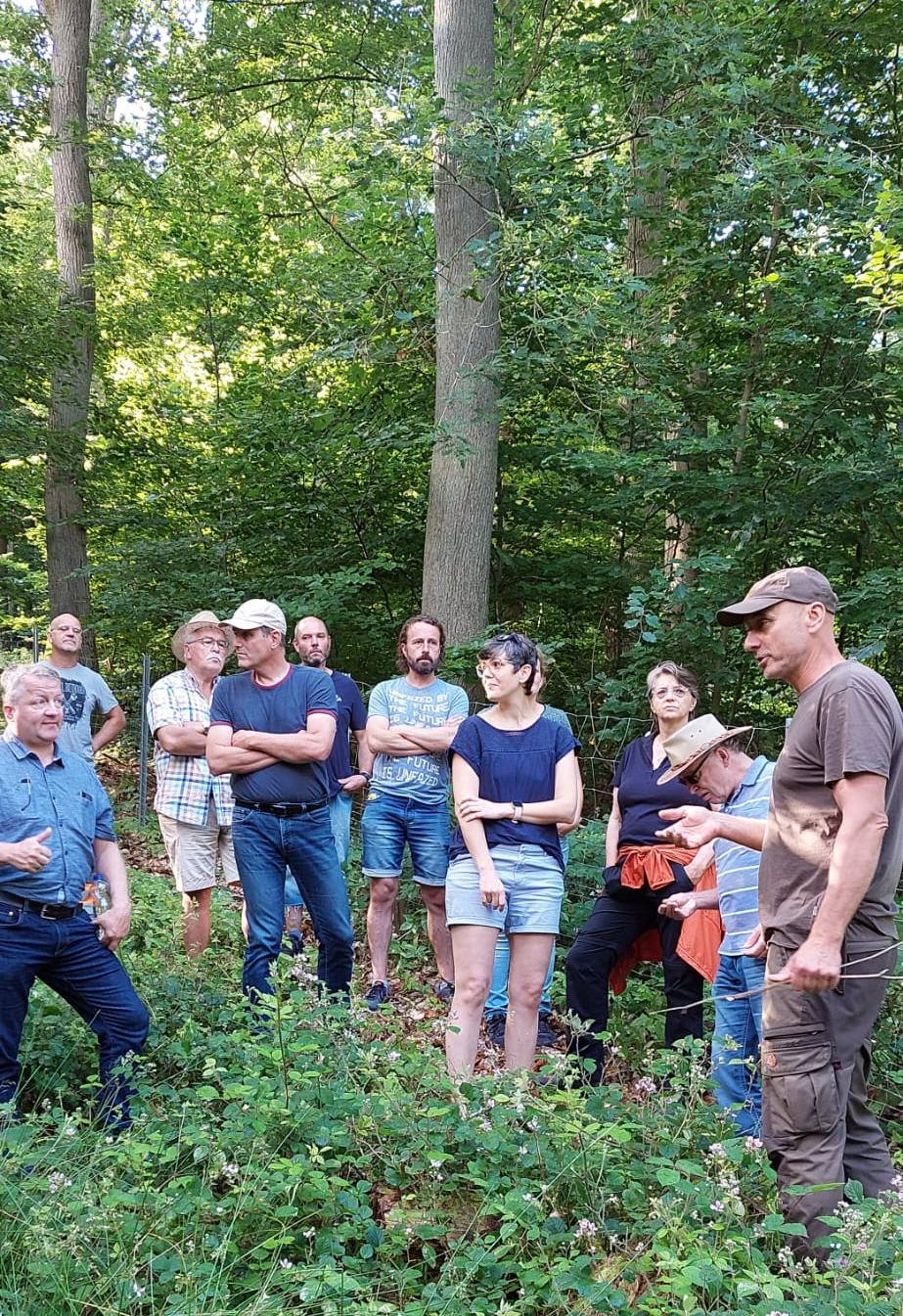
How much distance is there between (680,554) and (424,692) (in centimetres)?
355

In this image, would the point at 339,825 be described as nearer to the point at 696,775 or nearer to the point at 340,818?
the point at 340,818

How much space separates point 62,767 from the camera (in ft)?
13.0

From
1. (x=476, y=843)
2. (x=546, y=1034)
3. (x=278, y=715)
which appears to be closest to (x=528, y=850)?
(x=476, y=843)

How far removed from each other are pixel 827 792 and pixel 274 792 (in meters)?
2.64

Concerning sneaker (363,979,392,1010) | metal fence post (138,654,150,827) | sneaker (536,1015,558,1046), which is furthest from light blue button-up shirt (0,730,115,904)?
metal fence post (138,654,150,827)

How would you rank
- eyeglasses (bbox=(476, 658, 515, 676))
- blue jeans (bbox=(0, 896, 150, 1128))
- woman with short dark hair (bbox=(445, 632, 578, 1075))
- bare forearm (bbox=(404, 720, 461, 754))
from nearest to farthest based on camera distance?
blue jeans (bbox=(0, 896, 150, 1128)), woman with short dark hair (bbox=(445, 632, 578, 1075)), eyeglasses (bbox=(476, 658, 515, 676)), bare forearm (bbox=(404, 720, 461, 754))

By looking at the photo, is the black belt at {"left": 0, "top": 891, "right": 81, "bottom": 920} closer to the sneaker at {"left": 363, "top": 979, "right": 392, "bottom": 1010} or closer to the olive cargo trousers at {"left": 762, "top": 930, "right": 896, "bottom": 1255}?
the sneaker at {"left": 363, "top": 979, "right": 392, "bottom": 1010}

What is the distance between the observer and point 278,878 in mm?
4801

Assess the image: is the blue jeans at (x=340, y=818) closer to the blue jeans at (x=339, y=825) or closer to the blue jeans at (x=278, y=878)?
the blue jeans at (x=339, y=825)

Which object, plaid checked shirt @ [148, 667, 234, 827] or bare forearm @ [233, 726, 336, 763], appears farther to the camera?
plaid checked shirt @ [148, 667, 234, 827]

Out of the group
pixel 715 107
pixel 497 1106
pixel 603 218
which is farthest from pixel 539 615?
pixel 497 1106

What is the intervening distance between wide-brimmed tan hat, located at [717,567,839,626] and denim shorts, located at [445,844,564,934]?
1.60 m

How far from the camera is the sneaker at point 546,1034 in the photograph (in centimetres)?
541

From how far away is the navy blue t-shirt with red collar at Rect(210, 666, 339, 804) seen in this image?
4.75 metres
